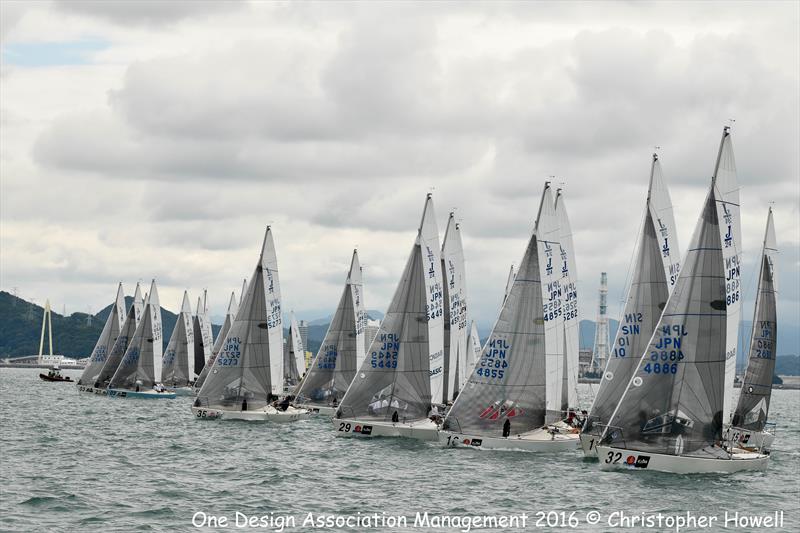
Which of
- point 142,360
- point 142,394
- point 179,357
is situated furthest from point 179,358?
point 142,394

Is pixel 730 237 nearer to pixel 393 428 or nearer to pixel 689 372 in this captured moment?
pixel 689 372

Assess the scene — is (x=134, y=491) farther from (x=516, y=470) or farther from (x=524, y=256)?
(x=524, y=256)

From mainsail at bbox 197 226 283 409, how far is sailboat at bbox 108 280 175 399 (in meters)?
31.9

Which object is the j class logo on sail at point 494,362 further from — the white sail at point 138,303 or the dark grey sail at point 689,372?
the white sail at point 138,303

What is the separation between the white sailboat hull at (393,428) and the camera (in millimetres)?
59438

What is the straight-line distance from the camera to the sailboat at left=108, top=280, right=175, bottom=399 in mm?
102500

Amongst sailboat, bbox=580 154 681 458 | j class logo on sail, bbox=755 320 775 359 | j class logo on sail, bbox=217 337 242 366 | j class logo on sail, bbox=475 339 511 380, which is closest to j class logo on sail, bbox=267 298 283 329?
j class logo on sail, bbox=217 337 242 366

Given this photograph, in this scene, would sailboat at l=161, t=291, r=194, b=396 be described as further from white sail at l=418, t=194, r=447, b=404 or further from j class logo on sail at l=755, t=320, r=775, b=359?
j class logo on sail at l=755, t=320, r=775, b=359

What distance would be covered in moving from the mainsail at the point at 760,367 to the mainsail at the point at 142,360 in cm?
5689

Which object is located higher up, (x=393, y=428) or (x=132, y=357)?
(x=132, y=357)

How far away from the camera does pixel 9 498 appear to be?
38.0 meters

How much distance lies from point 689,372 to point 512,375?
34.0ft

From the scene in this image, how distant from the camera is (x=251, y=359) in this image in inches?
→ 2781

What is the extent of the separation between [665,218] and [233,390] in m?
28.8
